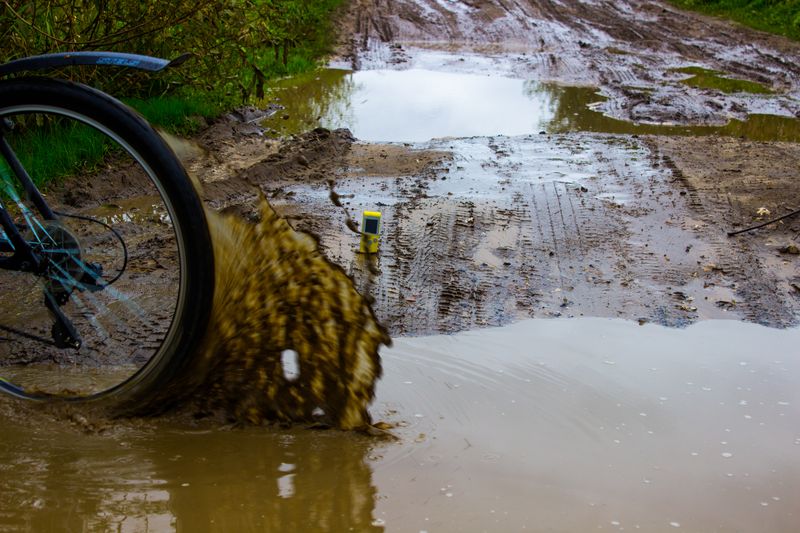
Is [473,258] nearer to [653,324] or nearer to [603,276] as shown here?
[603,276]

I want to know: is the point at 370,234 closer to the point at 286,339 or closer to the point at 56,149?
the point at 286,339

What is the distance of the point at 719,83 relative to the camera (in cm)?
1030

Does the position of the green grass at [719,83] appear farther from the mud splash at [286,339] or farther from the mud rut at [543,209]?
the mud splash at [286,339]

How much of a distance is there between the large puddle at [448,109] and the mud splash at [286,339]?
4276mm

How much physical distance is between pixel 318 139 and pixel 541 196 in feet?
6.73

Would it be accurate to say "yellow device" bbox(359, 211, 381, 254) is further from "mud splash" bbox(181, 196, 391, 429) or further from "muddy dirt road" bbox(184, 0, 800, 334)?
"mud splash" bbox(181, 196, 391, 429)

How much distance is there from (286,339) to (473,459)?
785mm

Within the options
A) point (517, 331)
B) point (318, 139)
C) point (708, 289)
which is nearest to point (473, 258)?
point (517, 331)

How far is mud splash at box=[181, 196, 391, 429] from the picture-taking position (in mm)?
3027

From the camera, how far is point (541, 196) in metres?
5.87

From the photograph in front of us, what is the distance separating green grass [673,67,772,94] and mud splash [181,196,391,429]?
26.4 ft

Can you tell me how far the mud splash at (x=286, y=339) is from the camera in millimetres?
3027

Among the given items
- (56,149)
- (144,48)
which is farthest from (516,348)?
(144,48)

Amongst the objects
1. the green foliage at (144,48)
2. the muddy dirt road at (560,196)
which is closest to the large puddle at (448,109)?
the muddy dirt road at (560,196)
